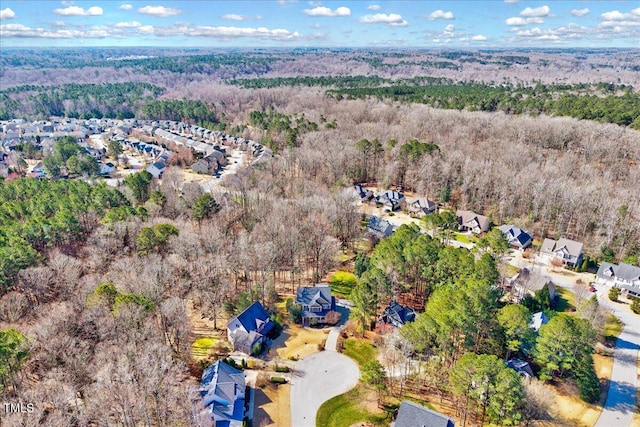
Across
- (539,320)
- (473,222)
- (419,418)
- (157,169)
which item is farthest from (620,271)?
(157,169)

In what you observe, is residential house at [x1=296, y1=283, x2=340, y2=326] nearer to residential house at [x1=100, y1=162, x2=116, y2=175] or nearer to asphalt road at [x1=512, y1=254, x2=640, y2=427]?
asphalt road at [x1=512, y1=254, x2=640, y2=427]

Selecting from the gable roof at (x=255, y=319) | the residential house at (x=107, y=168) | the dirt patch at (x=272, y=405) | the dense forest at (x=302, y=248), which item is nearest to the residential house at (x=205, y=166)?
the dense forest at (x=302, y=248)

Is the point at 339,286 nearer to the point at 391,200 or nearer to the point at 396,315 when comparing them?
the point at 396,315

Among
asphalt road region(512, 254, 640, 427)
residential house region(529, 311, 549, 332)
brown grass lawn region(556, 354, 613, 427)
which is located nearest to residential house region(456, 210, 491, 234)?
asphalt road region(512, 254, 640, 427)

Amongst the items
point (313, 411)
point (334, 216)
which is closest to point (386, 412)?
point (313, 411)

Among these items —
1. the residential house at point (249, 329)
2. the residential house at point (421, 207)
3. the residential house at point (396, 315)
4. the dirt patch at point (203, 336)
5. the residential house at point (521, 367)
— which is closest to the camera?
the residential house at point (521, 367)

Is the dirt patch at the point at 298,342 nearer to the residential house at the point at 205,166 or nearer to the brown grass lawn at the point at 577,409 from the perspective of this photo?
the brown grass lawn at the point at 577,409

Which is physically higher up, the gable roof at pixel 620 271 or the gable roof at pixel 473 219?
the gable roof at pixel 473 219
